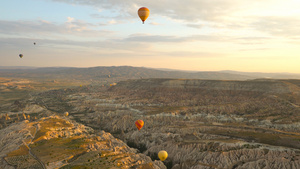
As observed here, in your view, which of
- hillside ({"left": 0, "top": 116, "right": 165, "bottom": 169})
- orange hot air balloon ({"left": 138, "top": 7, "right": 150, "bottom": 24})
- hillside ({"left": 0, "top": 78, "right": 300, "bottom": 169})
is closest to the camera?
hillside ({"left": 0, "top": 116, "right": 165, "bottom": 169})

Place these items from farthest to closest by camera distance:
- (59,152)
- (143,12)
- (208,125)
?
(208,125) → (143,12) → (59,152)

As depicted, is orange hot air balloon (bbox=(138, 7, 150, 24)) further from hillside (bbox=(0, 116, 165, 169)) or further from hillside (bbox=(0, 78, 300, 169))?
hillside (bbox=(0, 116, 165, 169))

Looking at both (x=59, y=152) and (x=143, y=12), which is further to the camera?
(x=143, y=12)

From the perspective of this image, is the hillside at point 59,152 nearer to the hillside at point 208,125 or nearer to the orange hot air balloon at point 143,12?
the hillside at point 208,125

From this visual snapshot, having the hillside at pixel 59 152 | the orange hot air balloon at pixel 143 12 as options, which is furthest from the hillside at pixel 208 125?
the orange hot air balloon at pixel 143 12

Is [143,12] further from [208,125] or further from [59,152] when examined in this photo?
[208,125]

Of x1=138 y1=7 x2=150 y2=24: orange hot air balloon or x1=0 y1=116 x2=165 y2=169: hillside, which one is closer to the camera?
x1=0 y1=116 x2=165 y2=169: hillside

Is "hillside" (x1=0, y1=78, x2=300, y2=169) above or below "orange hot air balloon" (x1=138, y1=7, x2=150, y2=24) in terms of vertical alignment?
below

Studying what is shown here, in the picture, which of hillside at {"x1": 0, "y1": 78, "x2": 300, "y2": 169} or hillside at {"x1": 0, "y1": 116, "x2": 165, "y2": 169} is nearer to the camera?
hillside at {"x1": 0, "y1": 116, "x2": 165, "y2": 169}

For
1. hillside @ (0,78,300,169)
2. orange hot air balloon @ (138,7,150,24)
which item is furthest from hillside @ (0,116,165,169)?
orange hot air balloon @ (138,7,150,24)

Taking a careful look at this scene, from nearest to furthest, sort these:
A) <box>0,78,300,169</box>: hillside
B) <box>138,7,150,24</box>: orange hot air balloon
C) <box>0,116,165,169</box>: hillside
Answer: <box>0,116,165,169</box>: hillside
<box>0,78,300,169</box>: hillside
<box>138,7,150,24</box>: orange hot air balloon

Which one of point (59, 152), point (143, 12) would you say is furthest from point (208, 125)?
point (59, 152)

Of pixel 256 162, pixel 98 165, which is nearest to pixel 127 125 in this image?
pixel 98 165

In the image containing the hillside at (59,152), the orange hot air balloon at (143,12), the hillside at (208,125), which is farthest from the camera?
the orange hot air balloon at (143,12)
